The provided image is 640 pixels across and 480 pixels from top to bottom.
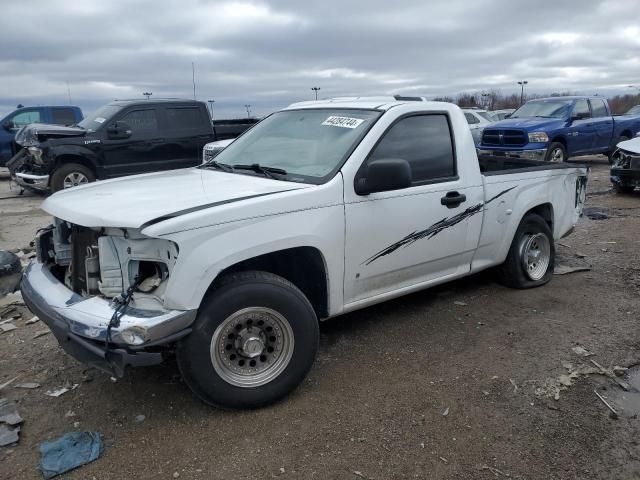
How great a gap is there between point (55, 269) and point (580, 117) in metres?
13.5

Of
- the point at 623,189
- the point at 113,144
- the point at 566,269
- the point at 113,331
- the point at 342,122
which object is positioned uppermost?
the point at 342,122

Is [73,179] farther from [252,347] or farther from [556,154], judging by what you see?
[556,154]

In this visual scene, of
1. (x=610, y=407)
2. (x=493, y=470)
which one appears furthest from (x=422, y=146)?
(x=493, y=470)

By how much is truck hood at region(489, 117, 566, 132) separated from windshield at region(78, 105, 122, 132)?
894cm

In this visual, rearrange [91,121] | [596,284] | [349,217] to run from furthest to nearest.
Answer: [91,121] → [596,284] → [349,217]

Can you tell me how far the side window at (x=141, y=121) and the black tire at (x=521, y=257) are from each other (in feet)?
26.7

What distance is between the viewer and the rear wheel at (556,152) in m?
13.2

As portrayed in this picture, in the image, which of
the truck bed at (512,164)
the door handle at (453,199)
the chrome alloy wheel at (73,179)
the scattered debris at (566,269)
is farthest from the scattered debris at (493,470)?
the chrome alloy wheel at (73,179)

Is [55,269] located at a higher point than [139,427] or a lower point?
higher

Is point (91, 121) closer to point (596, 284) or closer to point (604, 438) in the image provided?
point (596, 284)

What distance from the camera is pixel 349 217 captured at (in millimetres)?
3633

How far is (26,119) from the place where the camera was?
14.9m

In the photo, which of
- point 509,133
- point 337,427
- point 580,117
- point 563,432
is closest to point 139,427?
point 337,427

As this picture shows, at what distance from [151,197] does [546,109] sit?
13.1 meters
